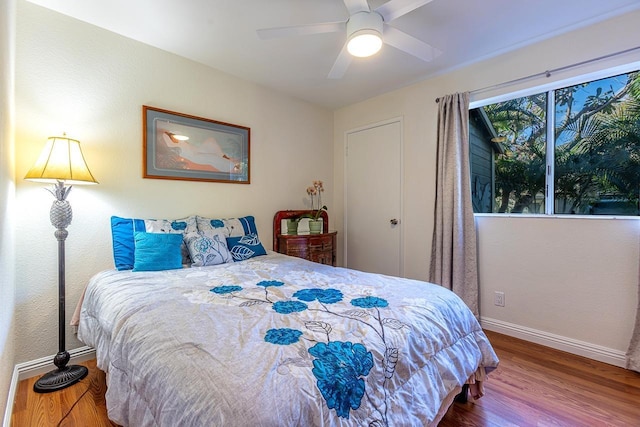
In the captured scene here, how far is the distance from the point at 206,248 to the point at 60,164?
3.44 feet

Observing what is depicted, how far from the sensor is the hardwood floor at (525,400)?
1543 millimetres

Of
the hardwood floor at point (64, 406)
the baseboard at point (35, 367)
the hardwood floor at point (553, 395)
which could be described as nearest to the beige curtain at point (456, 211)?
the hardwood floor at point (553, 395)

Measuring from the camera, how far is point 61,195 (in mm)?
1898

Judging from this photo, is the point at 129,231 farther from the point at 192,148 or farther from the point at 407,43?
the point at 407,43

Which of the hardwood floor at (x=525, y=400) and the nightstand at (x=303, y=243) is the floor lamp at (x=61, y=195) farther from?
the nightstand at (x=303, y=243)

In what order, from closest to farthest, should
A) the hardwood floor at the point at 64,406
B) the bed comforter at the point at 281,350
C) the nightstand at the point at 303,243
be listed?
1. the bed comforter at the point at 281,350
2. the hardwood floor at the point at 64,406
3. the nightstand at the point at 303,243

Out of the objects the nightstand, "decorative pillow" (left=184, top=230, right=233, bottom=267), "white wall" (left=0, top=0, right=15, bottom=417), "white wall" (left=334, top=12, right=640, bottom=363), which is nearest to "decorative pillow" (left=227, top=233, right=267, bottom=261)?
"decorative pillow" (left=184, top=230, right=233, bottom=267)

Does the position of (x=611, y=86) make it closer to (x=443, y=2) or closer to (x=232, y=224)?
(x=443, y=2)

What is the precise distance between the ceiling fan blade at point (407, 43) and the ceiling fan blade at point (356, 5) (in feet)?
0.65

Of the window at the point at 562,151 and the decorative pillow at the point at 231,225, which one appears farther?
the decorative pillow at the point at 231,225

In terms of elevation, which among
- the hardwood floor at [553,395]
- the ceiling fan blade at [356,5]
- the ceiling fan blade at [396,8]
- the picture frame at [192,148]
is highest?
the ceiling fan blade at [356,5]

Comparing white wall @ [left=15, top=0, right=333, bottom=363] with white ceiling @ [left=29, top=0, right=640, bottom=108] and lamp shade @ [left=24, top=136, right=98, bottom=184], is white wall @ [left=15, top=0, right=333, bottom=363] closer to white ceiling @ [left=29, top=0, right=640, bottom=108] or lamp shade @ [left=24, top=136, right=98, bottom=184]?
white ceiling @ [left=29, top=0, right=640, bottom=108]

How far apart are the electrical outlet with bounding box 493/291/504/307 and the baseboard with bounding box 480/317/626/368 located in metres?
0.16

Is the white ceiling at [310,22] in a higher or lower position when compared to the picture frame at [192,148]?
higher
